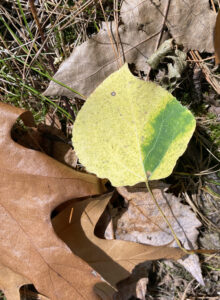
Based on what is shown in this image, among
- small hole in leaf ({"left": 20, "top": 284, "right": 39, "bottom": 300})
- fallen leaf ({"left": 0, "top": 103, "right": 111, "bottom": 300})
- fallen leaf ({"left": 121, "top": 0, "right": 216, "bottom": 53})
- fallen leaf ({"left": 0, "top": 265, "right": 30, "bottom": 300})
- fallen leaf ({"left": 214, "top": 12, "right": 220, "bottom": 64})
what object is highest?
fallen leaf ({"left": 121, "top": 0, "right": 216, "bottom": 53})

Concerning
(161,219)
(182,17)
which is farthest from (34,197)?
(182,17)

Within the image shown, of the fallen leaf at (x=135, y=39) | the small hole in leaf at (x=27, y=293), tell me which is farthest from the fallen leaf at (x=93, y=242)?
the fallen leaf at (x=135, y=39)

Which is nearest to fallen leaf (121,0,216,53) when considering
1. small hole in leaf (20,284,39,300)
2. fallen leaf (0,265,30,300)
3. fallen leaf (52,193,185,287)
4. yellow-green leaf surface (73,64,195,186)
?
yellow-green leaf surface (73,64,195,186)

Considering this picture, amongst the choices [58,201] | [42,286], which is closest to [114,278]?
[42,286]

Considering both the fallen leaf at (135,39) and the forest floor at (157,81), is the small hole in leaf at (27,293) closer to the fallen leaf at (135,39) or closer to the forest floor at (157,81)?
the forest floor at (157,81)

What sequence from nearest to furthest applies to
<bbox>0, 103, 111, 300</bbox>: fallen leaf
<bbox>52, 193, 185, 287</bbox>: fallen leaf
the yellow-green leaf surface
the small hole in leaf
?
the yellow-green leaf surface
<bbox>0, 103, 111, 300</bbox>: fallen leaf
<bbox>52, 193, 185, 287</bbox>: fallen leaf
the small hole in leaf

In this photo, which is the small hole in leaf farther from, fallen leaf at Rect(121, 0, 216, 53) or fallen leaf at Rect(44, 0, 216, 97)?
fallen leaf at Rect(121, 0, 216, 53)
